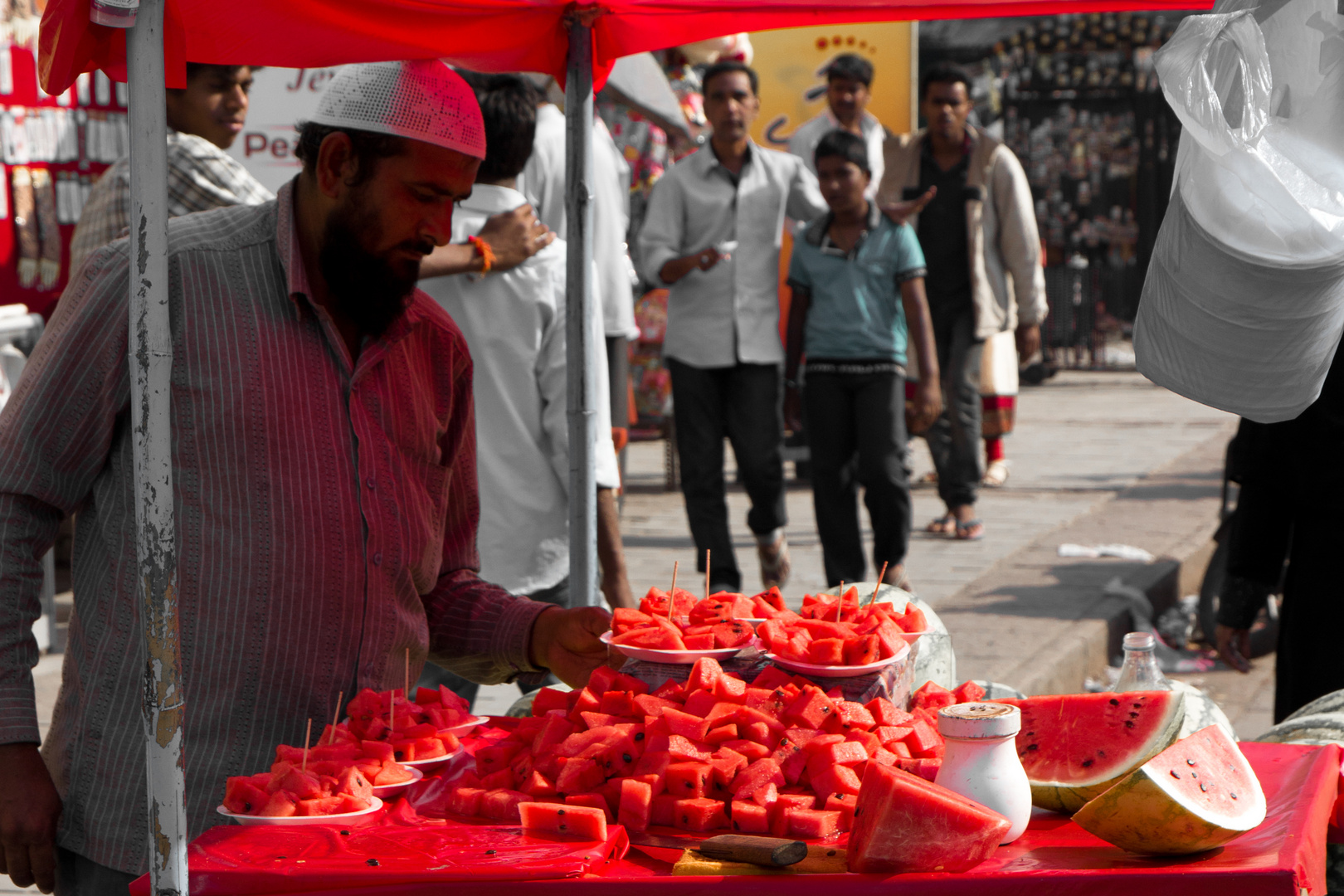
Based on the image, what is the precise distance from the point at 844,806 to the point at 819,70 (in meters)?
9.28

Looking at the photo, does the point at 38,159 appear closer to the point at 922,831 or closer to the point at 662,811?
the point at 662,811

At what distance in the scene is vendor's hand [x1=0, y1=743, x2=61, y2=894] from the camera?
2.39m

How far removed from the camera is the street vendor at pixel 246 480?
2.42 metres

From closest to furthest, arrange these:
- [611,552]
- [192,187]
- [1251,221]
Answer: [1251,221] < [192,187] < [611,552]

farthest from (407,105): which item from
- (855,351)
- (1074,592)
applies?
(1074,592)

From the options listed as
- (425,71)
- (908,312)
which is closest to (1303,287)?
(425,71)

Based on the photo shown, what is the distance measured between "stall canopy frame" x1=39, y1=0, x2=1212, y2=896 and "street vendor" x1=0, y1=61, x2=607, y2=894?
0.14 metres

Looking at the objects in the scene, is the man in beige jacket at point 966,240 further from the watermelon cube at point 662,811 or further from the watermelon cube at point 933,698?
the watermelon cube at point 662,811

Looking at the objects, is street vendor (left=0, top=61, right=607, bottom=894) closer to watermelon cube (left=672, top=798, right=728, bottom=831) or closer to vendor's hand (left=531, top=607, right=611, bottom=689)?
vendor's hand (left=531, top=607, right=611, bottom=689)

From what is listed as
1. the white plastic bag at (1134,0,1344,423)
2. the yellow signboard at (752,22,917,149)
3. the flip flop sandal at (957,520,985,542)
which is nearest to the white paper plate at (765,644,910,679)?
the white plastic bag at (1134,0,1344,423)

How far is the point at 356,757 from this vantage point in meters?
2.32

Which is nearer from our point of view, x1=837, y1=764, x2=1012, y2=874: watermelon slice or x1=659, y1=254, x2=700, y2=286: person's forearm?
x1=837, y1=764, x2=1012, y2=874: watermelon slice

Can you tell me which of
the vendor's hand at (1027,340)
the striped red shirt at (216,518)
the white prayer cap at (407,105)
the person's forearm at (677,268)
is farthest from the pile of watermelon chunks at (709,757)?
the vendor's hand at (1027,340)

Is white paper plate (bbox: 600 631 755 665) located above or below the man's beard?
below
